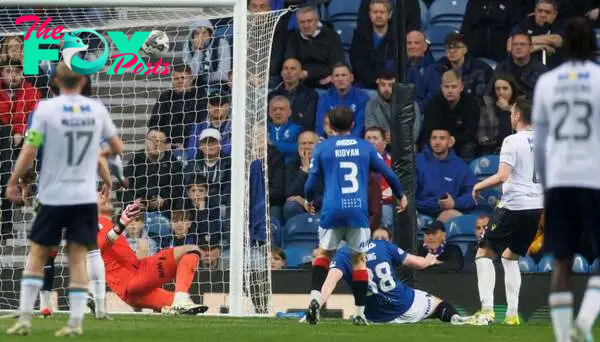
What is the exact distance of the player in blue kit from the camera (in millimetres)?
12797

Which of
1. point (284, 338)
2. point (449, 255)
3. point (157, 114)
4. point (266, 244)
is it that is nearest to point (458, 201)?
point (449, 255)

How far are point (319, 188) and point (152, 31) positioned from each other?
9.27 ft

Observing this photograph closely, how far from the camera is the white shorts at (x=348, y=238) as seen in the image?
12.9m

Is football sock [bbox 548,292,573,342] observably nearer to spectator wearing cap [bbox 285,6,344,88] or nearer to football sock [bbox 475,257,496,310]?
football sock [bbox 475,257,496,310]

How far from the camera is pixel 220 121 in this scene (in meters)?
16.4

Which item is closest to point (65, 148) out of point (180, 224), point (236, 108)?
point (236, 108)

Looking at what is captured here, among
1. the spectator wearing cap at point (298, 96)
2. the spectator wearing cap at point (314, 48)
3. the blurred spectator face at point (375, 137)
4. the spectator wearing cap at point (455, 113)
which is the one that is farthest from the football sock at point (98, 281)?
the spectator wearing cap at point (314, 48)

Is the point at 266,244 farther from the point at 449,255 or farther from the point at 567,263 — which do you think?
the point at 567,263

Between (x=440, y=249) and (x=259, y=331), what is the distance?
16.0 ft

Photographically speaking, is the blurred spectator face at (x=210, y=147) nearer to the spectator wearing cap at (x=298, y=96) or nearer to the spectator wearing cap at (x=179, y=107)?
the spectator wearing cap at (x=179, y=107)

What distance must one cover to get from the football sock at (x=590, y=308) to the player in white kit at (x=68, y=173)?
357 cm

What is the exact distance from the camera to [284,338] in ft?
34.7

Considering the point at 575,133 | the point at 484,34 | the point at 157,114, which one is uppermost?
the point at 484,34

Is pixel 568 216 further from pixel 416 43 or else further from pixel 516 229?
pixel 416 43
